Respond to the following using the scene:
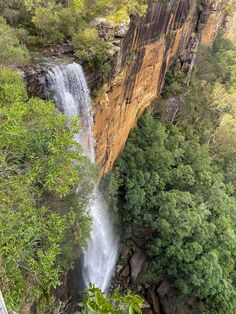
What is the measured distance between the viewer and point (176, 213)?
49.3 ft

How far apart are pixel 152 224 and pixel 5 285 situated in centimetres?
1116

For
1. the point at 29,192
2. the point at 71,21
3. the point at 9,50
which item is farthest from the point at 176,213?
the point at 9,50

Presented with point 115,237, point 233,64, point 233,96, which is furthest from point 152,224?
point 233,64

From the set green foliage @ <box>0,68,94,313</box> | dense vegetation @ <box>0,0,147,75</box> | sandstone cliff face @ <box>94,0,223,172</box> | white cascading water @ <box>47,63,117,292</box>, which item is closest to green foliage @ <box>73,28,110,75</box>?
dense vegetation @ <box>0,0,147,75</box>

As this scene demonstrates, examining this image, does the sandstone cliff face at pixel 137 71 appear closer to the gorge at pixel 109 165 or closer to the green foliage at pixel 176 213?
the gorge at pixel 109 165

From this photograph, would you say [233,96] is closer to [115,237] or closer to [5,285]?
[115,237]

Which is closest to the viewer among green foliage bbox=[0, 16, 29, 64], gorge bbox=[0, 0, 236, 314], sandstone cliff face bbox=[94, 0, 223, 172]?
gorge bbox=[0, 0, 236, 314]

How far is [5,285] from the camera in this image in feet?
17.3

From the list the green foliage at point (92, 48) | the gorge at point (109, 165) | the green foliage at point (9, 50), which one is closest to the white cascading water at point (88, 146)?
the gorge at point (109, 165)

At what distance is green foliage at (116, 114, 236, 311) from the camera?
48.1 feet

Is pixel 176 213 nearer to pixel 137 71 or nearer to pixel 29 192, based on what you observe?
pixel 137 71

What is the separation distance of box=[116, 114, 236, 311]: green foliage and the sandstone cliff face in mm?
1661

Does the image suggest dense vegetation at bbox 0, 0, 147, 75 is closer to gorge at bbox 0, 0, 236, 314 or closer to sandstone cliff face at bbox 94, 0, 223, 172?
gorge at bbox 0, 0, 236, 314

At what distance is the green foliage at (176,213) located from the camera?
1466cm
